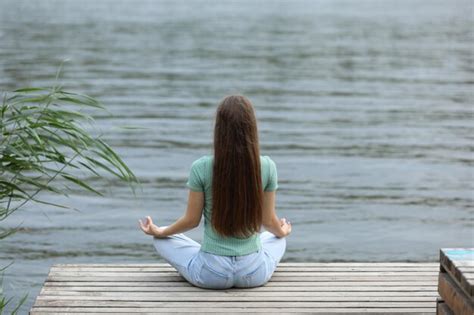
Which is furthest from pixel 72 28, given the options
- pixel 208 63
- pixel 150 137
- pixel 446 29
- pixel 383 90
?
pixel 150 137

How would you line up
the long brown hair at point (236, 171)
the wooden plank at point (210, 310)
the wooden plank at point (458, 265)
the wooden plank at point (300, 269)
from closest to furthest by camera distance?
the wooden plank at point (458, 265), the wooden plank at point (210, 310), the long brown hair at point (236, 171), the wooden plank at point (300, 269)

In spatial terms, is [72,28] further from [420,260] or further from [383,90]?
[420,260]

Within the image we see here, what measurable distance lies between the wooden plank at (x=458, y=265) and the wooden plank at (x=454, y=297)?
3 cm

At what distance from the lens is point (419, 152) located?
12.7 m

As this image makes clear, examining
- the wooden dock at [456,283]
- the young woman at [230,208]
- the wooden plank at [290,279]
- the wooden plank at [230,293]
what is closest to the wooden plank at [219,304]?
the wooden plank at [230,293]

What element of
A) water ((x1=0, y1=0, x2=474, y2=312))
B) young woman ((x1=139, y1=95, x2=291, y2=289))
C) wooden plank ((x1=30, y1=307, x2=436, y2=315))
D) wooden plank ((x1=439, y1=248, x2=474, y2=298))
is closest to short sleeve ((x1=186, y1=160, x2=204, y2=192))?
young woman ((x1=139, y1=95, x2=291, y2=289))

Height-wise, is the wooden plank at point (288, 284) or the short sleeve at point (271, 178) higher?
the short sleeve at point (271, 178)

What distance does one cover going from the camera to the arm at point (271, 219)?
5105 mm

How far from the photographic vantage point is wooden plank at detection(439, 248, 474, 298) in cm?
396

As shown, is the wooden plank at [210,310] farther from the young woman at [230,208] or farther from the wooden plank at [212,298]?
the young woman at [230,208]

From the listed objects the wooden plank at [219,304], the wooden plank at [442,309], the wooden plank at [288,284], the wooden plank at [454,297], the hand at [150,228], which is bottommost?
the wooden plank at [288,284]

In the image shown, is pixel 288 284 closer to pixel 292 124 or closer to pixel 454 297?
pixel 454 297

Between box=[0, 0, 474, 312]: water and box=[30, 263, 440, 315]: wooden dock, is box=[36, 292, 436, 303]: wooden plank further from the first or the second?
box=[0, 0, 474, 312]: water

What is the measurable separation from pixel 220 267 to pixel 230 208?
12.4 inches
